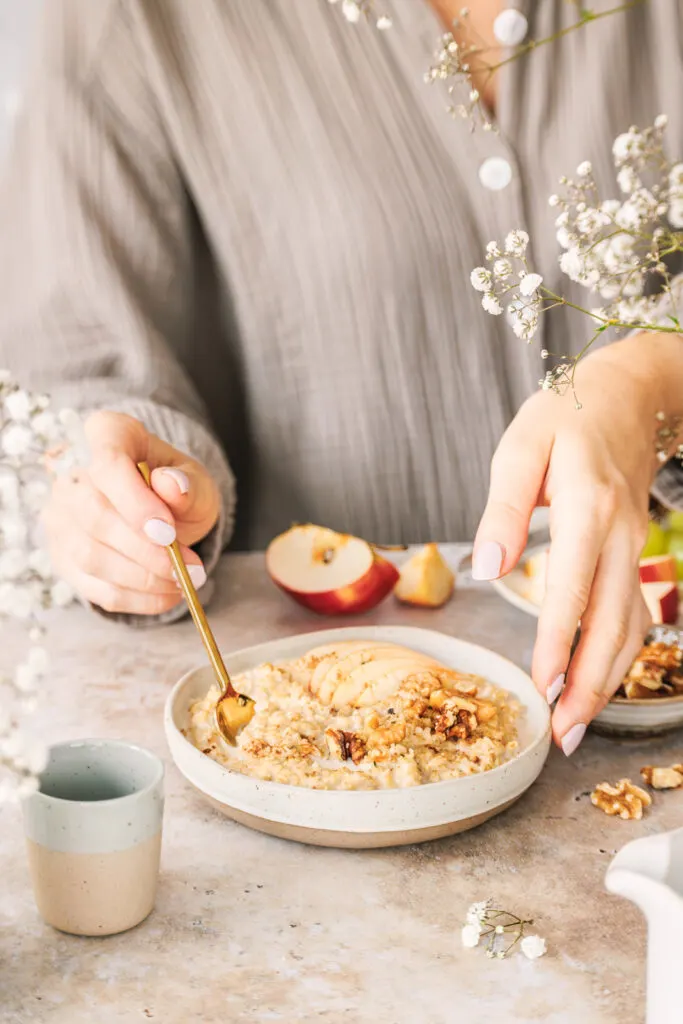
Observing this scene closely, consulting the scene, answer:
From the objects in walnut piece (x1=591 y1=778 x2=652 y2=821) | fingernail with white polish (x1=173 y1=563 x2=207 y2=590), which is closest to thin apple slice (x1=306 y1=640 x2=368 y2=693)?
fingernail with white polish (x1=173 y1=563 x2=207 y2=590)

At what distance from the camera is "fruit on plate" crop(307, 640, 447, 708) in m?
0.76

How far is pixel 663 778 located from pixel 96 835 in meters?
0.43

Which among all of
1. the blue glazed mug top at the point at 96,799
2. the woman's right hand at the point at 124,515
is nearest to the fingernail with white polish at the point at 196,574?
the woman's right hand at the point at 124,515

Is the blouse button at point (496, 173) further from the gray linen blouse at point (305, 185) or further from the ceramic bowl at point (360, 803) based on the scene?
the ceramic bowl at point (360, 803)

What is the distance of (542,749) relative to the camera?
2.30ft

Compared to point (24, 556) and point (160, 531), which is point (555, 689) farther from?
point (24, 556)

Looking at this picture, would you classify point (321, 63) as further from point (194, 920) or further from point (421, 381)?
point (194, 920)

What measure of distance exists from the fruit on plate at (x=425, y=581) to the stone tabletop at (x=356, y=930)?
308 mm

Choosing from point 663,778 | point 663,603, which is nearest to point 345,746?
point 663,778

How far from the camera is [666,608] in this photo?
40.8 inches

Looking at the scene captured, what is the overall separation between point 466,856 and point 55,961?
0.27 meters

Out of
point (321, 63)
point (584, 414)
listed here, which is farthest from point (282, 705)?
point (321, 63)

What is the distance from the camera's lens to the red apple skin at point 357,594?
106 cm

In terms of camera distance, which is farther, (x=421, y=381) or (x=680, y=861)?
(x=421, y=381)
